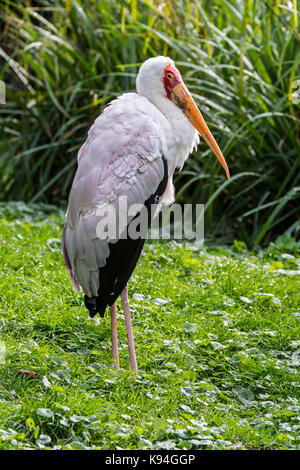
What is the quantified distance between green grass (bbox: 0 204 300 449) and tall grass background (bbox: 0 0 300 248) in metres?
0.89

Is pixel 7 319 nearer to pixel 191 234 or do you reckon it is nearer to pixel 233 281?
pixel 233 281

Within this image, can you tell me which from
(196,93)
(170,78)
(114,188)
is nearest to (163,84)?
(170,78)

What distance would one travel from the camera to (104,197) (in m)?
3.26

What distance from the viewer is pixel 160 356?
3.53 meters

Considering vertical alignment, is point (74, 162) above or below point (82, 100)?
below

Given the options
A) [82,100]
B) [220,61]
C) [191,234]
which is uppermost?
[220,61]

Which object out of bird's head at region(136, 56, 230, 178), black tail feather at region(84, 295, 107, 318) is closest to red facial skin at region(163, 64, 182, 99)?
bird's head at region(136, 56, 230, 178)

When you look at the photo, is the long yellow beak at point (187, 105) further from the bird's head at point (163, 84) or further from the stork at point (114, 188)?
the stork at point (114, 188)

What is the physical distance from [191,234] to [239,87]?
3.86 ft

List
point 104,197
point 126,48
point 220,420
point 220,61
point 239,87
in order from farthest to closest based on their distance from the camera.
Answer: point 126,48 < point 220,61 < point 239,87 < point 104,197 < point 220,420

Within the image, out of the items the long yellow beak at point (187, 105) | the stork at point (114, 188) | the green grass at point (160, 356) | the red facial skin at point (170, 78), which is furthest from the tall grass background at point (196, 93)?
the stork at point (114, 188)

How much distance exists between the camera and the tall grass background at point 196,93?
18.5ft
